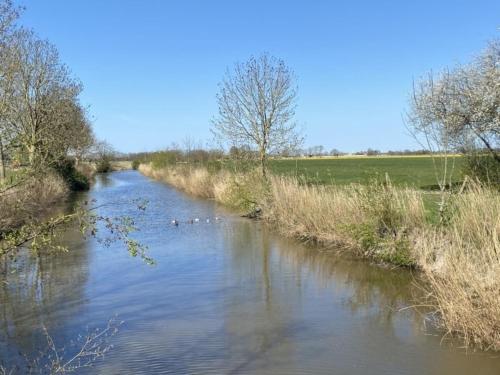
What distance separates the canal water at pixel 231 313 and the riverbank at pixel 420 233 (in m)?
0.35

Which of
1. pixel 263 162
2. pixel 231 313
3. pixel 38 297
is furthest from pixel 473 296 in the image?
pixel 263 162

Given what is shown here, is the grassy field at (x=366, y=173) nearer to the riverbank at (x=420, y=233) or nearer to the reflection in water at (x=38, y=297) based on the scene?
the riverbank at (x=420, y=233)

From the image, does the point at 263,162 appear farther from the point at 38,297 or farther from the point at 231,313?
the point at 231,313

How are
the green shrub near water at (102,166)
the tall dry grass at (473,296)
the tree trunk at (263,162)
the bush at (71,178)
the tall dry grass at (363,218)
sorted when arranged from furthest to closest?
the green shrub near water at (102,166), the bush at (71,178), the tree trunk at (263,162), the tall dry grass at (363,218), the tall dry grass at (473,296)

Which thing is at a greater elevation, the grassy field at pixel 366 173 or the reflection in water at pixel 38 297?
the grassy field at pixel 366 173

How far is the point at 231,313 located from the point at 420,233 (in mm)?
4395

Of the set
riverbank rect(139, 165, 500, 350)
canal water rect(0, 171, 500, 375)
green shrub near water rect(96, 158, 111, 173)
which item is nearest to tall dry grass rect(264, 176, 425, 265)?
riverbank rect(139, 165, 500, 350)

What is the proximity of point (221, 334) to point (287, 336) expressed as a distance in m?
0.87

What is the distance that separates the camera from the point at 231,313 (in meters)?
7.59

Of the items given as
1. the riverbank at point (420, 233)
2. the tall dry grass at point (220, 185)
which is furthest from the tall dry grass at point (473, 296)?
the tall dry grass at point (220, 185)

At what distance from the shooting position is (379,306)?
804 centimetres

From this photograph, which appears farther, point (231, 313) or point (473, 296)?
point (231, 313)

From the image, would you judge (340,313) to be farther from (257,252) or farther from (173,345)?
(257,252)

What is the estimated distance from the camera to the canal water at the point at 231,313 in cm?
577
